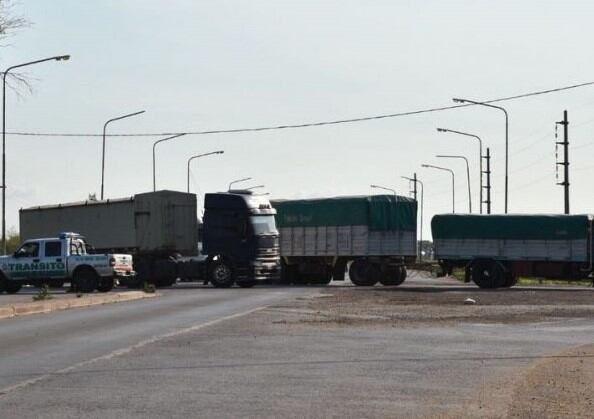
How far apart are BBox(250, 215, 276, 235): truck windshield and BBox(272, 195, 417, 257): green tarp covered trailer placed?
3.27m

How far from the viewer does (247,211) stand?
42.8 meters

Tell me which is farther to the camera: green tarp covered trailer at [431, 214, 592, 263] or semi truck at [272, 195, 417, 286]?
semi truck at [272, 195, 417, 286]

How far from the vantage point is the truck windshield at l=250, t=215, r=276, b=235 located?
4300 cm

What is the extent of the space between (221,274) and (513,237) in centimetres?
1126

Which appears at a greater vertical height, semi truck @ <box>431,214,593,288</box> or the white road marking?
semi truck @ <box>431,214,593,288</box>

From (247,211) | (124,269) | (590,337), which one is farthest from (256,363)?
(247,211)

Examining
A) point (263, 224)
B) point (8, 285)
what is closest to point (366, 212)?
point (263, 224)

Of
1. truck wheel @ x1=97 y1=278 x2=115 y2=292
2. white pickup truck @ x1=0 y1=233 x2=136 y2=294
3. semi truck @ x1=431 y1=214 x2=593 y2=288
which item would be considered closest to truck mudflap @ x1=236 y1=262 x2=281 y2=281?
white pickup truck @ x1=0 y1=233 x2=136 y2=294

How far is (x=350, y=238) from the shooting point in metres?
46.2

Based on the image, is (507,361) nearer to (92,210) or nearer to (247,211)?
(247,211)

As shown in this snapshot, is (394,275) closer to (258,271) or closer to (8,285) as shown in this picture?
(258,271)

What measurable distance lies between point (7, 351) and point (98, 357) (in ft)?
5.73

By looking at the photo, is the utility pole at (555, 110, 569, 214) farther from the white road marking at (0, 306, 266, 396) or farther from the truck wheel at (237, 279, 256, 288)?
the white road marking at (0, 306, 266, 396)

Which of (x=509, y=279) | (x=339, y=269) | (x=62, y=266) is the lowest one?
(x=509, y=279)
